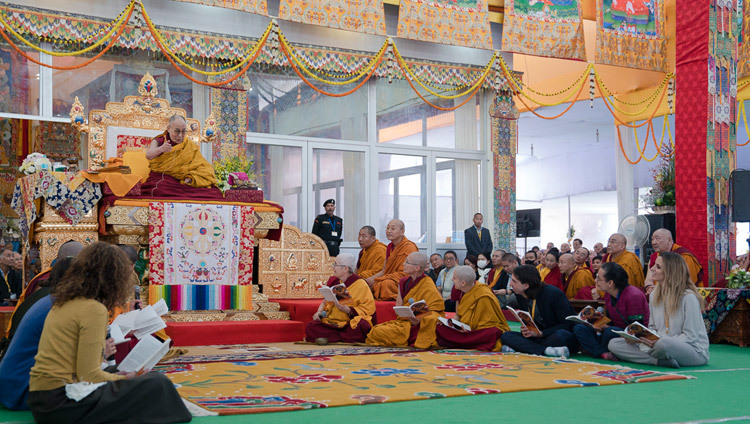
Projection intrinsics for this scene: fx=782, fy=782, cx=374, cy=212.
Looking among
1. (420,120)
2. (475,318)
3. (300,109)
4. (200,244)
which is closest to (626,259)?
(475,318)

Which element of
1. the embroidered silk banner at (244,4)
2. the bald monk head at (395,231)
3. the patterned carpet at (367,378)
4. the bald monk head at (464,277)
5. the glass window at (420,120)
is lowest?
the patterned carpet at (367,378)

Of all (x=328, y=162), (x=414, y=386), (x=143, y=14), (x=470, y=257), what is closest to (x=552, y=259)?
(x=470, y=257)

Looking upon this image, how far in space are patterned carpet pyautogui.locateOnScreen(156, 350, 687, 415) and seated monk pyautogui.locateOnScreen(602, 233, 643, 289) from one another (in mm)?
2576

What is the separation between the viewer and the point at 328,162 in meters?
11.8

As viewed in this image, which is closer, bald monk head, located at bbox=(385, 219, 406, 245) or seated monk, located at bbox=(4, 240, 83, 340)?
seated monk, located at bbox=(4, 240, 83, 340)

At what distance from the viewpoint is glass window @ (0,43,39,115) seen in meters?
9.45

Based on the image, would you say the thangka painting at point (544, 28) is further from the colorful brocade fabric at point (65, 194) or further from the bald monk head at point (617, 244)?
the colorful brocade fabric at point (65, 194)

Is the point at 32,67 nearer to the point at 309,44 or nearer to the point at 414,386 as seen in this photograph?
the point at 309,44

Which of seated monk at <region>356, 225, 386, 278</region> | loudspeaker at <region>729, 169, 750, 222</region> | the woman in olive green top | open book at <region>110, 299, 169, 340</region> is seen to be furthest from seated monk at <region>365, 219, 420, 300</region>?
the woman in olive green top

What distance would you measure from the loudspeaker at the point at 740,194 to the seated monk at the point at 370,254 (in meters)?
4.07

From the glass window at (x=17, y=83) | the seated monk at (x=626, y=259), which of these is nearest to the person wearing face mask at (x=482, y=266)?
the seated monk at (x=626, y=259)

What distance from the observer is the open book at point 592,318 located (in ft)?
19.4

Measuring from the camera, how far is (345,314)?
281 inches

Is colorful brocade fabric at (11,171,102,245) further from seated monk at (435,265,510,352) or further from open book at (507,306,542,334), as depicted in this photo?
open book at (507,306,542,334)
